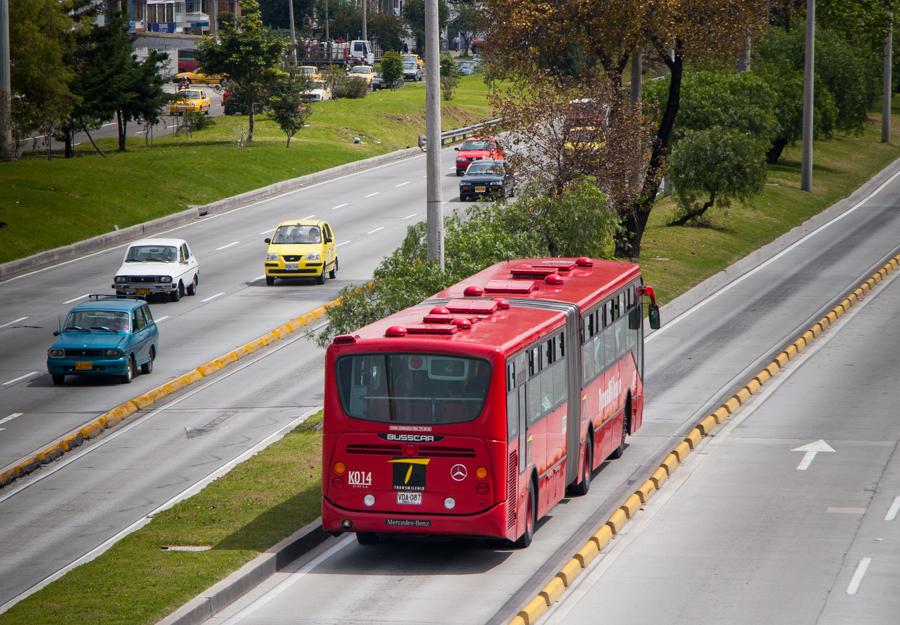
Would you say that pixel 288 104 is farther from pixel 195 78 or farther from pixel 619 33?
pixel 195 78

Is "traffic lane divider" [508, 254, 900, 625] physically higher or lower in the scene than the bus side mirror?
lower

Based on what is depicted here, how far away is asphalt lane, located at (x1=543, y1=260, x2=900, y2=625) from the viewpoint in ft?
56.6

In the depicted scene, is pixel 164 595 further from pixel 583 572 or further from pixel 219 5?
pixel 219 5

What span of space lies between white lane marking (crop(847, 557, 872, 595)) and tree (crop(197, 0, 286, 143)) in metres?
58.8

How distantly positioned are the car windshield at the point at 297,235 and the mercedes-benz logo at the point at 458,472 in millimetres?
29197

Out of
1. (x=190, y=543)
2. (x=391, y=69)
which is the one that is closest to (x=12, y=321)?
(x=190, y=543)

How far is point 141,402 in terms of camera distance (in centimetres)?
3253

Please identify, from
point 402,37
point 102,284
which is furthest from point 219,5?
point 102,284

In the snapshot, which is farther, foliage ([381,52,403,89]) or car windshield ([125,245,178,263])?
foliage ([381,52,403,89])

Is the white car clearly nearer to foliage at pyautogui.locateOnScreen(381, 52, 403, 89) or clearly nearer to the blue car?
the blue car

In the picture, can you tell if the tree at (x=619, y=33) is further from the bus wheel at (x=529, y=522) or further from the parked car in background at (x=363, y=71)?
the parked car in background at (x=363, y=71)

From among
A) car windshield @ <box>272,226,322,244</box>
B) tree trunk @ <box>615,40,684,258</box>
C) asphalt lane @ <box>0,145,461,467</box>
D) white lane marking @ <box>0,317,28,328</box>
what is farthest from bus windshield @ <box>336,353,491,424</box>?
car windshield @ <box>272,226,322,244</box>

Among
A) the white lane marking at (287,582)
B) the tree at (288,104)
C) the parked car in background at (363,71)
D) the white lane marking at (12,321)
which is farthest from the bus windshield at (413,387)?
the parked car in background at (363,71)

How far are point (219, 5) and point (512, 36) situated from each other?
116 m
